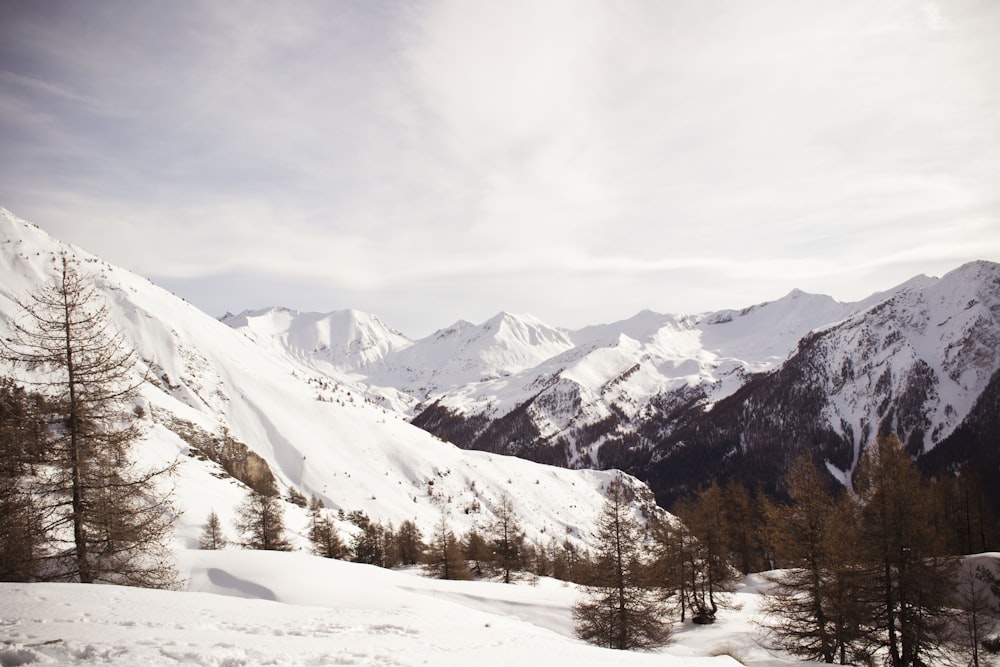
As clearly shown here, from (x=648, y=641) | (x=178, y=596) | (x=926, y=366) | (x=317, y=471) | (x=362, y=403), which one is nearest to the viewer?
(x=178, y=596)

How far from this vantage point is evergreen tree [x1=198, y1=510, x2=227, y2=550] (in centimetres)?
3516

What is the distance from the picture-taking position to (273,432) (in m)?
76.1

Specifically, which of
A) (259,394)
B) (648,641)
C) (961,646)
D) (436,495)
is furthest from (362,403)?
(961,646)

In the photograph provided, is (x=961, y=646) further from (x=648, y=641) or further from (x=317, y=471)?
(x=317, y=471)

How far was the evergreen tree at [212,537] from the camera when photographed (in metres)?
35.2

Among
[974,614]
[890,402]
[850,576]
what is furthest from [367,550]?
[890,402]

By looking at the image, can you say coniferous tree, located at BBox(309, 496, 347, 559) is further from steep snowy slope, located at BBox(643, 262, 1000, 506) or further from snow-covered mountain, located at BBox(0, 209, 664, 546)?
steep snowy slope, located at BBox(643, 262, 1000, 506)

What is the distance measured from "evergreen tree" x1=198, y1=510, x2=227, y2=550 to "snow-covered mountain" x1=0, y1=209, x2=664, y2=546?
12860 mm

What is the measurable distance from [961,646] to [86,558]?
112ft

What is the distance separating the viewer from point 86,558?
12.6 meters

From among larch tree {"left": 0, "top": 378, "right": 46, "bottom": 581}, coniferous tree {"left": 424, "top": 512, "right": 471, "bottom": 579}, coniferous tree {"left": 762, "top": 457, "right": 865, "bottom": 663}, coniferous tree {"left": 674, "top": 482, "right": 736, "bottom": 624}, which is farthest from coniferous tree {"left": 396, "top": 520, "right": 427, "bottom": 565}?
larch tree {"left": 0, "top": 378, "right": 46, "bottom": 581}

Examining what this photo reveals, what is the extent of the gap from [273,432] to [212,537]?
142 ft

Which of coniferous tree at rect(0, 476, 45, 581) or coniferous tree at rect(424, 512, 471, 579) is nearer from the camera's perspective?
coniferous tree at rect(0, 476, 45, 581)

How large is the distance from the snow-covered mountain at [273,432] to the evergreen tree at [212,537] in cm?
1286
